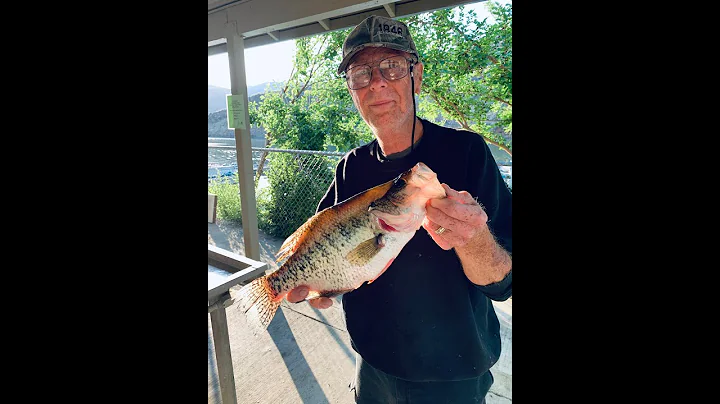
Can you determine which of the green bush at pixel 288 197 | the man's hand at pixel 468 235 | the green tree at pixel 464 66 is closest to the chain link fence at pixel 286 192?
the green bush at pixel 288 197

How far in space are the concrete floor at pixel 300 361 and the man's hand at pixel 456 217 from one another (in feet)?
2.89

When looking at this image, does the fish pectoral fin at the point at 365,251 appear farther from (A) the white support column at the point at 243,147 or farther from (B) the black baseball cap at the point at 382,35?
(A) the white support column at the point at 243,147

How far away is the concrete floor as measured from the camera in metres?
1.50

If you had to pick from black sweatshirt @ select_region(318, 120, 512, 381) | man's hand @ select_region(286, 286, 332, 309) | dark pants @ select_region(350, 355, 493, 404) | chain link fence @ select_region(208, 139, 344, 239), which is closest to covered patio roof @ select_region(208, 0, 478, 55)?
black sweatshirt @ select_region(318, 120, 512, 381)

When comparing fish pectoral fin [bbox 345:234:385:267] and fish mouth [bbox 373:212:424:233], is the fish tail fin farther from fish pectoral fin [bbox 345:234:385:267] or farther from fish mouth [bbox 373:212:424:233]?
fish mouth [bbox 373:212:424:233]

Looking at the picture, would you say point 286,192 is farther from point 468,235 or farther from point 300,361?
point 468,235

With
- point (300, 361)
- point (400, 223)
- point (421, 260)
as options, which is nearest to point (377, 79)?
point (400, 223)

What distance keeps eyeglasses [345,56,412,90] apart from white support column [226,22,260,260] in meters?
0.60

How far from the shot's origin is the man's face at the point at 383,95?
32.4 inches

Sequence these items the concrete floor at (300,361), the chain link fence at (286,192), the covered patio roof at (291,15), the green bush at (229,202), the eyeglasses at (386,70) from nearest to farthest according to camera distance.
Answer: the eyeglasses at (386,70) → the covered patio roof at (291,15) → the concrete floor at (300,361) → the chain link fence at (286,192) → the green bush at (229,202)

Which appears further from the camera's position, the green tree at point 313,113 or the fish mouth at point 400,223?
the green tree at point 313,113

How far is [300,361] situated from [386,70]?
138 centimetres
